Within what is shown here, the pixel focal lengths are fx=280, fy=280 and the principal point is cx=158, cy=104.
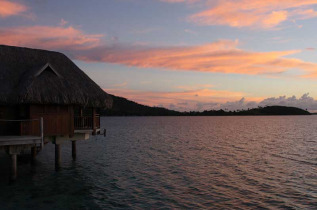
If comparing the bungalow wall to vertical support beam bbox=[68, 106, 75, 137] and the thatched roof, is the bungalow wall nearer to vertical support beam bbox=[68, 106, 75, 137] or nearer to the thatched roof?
vertical support beam bbox=[68, 106, 75, 137]

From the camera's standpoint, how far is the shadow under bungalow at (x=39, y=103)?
18.6 meters

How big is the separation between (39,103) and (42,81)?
1881mm

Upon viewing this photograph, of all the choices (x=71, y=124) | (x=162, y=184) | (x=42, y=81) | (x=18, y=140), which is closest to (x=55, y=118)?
(x=71, y=124)

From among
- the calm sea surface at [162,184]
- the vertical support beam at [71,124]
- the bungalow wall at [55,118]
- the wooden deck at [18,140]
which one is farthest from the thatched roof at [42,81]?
the calm sea surface at [162,184]

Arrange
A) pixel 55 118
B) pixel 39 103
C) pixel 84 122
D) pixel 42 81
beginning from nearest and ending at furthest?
pixel 39 103 < pixel 55 118 < pixel 42 81 < pixel 84 122

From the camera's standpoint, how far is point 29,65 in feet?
75.5

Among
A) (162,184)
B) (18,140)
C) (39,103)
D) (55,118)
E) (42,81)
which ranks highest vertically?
(42,81)

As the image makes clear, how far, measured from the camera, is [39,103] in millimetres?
19219

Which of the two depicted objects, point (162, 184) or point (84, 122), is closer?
point (162, 184)

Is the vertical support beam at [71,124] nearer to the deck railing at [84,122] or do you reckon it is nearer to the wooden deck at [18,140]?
the deck railing at [84,122]

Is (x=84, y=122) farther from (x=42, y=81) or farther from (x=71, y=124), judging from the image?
(x=42, y=81)

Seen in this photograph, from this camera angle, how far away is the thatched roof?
19203 mm

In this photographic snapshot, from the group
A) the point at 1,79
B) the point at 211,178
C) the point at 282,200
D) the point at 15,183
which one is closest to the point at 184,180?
the point at 211,178

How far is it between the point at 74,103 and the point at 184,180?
9.86m
